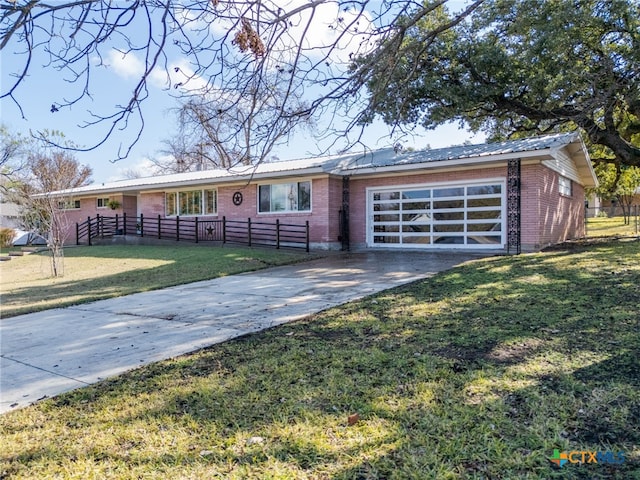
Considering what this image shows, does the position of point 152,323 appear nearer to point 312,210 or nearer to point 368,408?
point 368,408

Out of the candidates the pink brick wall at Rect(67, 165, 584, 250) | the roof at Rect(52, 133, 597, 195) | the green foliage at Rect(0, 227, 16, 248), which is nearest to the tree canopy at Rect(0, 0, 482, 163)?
the roof at Rect(52, 133, 597, 195)

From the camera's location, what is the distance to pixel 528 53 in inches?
521

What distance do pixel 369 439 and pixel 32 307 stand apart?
711 centimetres

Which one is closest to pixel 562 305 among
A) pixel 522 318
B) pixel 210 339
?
pixel 522 318

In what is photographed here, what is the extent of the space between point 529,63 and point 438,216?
545 cm

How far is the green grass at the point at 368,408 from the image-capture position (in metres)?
2.41

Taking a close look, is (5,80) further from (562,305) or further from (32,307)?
(562,305)

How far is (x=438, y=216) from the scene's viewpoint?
14531 mm

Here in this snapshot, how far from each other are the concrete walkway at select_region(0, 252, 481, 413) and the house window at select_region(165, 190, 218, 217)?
9.96m

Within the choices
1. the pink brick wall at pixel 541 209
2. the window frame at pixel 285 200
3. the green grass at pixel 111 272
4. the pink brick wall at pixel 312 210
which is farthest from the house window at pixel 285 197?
the pink brick wall at pixel 541 209

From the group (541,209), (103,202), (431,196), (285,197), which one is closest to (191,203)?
(285,197)

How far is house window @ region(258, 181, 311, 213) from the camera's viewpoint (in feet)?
53.4

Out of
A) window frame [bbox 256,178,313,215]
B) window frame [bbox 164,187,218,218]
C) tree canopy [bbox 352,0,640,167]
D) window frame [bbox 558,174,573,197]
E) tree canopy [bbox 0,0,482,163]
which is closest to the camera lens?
tree canopy [bbox 0,0,482,163]

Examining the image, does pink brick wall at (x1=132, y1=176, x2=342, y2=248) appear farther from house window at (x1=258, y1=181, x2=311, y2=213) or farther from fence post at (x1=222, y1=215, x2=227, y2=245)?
fence post at (x1=222, y1=215, x2=227, y2=245)
